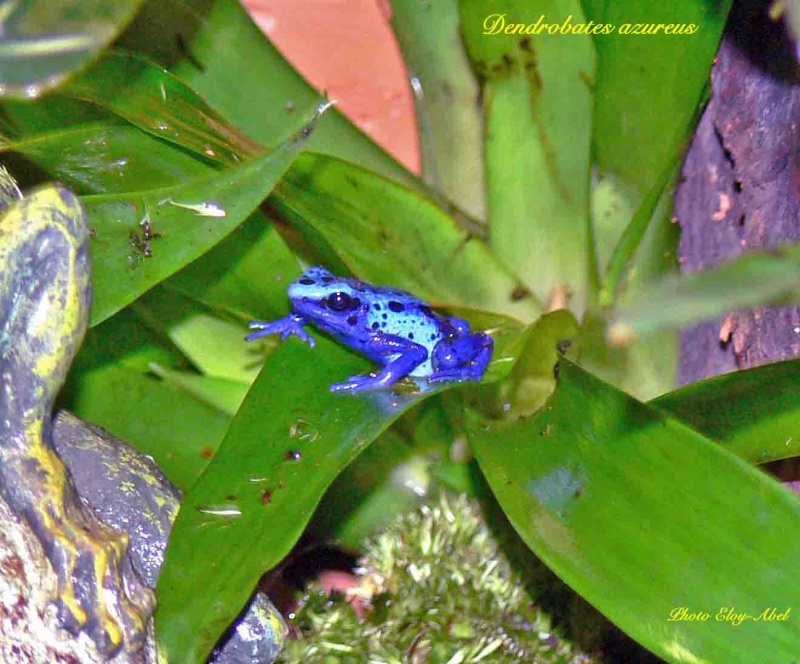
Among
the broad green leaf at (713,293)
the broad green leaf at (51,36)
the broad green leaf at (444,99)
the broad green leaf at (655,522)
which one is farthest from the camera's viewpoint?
the broad green leaf at (444,99)

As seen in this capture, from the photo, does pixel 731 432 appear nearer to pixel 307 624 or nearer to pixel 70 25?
pixel 307 624

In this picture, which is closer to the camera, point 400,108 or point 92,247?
point 92,247

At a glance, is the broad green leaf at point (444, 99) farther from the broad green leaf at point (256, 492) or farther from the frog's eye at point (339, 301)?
the broad green leaf at point (256, 492)

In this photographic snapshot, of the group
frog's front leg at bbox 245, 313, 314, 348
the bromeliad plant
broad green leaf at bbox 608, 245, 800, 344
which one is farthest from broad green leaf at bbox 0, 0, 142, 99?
frog's front leg at bbox 245, 313, 314, 348

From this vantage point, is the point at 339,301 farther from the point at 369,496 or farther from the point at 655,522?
the point at 655,522

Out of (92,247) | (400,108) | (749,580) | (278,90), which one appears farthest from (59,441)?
(400,108)

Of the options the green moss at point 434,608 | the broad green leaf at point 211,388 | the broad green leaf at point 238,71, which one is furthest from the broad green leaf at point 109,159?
the green moss at point 434,608
